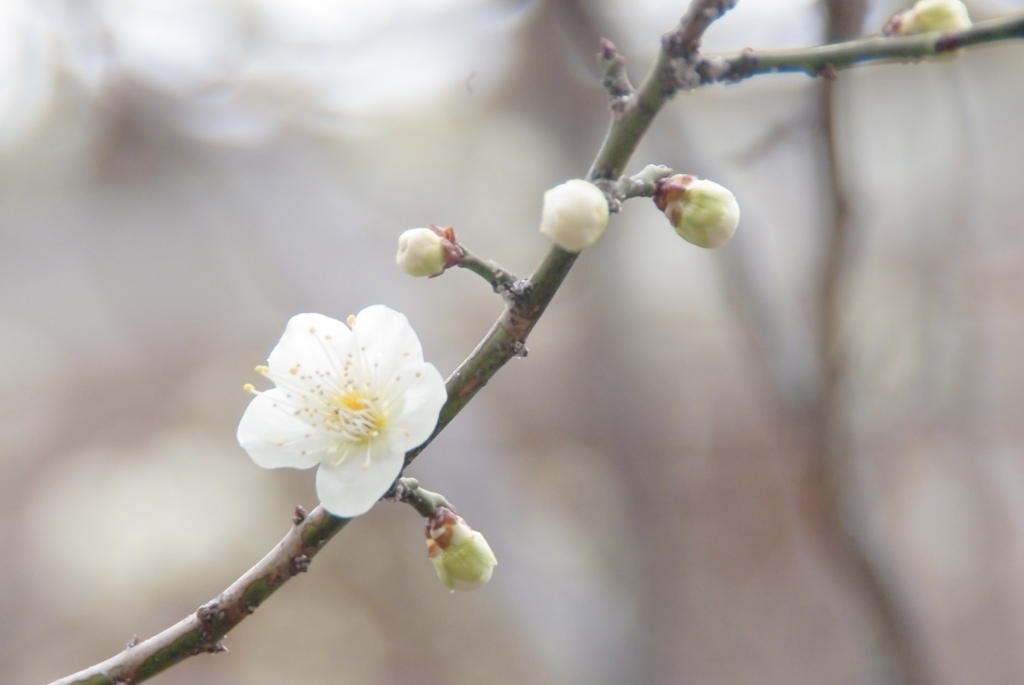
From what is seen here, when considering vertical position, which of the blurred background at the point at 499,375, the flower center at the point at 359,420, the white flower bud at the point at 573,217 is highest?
the white flower bud at the point at 573,217

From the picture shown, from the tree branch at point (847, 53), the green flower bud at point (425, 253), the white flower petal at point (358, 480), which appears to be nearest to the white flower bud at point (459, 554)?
the white flower petal at point (358, 480)

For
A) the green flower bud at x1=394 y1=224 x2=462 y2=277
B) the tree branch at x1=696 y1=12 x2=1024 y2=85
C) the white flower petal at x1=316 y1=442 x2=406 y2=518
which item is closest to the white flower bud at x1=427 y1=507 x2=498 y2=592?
the white flower petal at x1=316 y1=442 x2=406 y2=518

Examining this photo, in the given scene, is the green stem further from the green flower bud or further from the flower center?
the flower center

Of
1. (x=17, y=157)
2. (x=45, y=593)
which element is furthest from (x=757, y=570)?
(x=17, y=157)

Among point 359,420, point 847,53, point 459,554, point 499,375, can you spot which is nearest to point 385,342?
point 359,420

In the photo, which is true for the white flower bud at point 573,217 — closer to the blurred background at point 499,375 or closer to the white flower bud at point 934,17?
the white flower bud at point 934,17

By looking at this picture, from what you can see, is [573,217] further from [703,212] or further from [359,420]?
[359,420]
